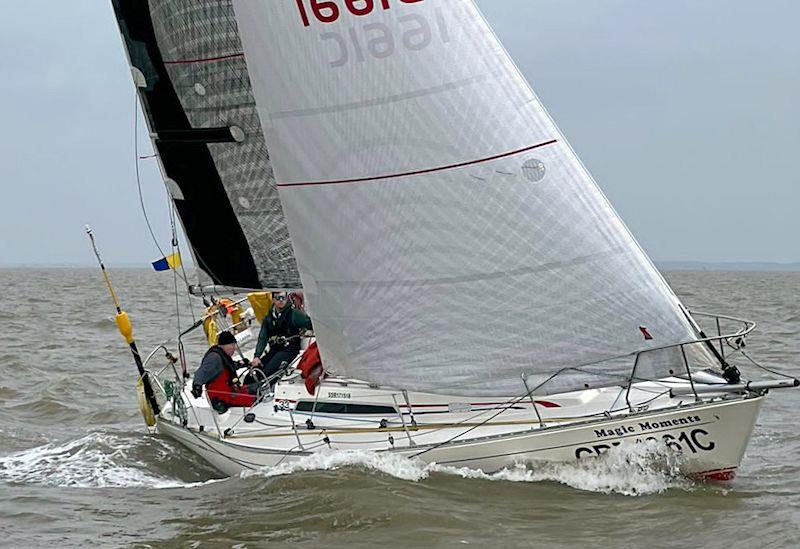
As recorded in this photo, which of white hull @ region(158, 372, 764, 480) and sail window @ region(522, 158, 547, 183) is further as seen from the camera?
sail window @ region(522, 158, 547, 183)

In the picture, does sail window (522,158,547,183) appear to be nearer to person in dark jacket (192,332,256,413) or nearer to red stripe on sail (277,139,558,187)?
red stripe on sail (277,139,558,187)

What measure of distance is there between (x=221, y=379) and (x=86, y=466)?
62.0 inches

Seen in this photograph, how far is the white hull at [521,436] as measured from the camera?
6.98 meters

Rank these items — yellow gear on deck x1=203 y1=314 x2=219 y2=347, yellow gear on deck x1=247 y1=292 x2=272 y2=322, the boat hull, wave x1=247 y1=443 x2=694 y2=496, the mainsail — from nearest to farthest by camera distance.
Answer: the boat hull, wave x1=247 y1=443 x2=694 y2=496, the mainsail, yellow gear on deck x1=203 y1=314 x2=219 y2=347, yellow gear on deck x1=247 y1=292 x2=272 y2=322

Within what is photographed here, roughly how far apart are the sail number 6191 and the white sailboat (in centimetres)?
1

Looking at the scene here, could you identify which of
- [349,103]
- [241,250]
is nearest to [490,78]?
[349,103]

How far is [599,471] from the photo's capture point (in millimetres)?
7242

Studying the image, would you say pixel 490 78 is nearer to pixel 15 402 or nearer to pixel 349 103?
pixel 349 103

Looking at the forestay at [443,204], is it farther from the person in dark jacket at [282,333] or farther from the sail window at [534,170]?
the person in dark jacket at [282,333]

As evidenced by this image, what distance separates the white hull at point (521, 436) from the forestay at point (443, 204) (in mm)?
327

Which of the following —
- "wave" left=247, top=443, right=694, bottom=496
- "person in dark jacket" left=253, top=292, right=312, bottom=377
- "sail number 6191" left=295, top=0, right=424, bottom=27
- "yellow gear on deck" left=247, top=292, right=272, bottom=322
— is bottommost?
"wave" left=247, top=443, right=694, bottom=496

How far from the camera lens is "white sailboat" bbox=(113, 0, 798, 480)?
718 centimetres

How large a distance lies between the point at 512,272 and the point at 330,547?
2.38 metres

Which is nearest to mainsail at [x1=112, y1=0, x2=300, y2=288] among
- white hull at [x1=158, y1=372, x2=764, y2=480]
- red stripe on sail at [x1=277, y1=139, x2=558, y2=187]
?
red stripe on sail at [x1=277, y1=139, x2=558, y2=187]
